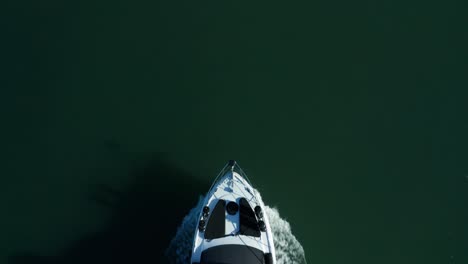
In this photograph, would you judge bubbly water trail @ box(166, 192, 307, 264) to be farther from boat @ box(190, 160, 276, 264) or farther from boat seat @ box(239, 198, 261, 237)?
boat seat @ box(239, 198, 261, 237)

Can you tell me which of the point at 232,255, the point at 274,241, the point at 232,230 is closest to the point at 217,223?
the point at 232,230

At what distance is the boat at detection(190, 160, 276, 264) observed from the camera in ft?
42.2

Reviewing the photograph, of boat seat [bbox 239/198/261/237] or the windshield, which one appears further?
boat seat [bbox 239/198/261/237]

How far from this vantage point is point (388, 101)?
1853 centimetres

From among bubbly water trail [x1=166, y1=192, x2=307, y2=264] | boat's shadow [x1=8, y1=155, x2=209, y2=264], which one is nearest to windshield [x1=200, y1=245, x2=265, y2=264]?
bubbly water trail [x1=166, y1=192, x2=307, y2=264]

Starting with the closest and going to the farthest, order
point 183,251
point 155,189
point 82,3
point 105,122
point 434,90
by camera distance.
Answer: point 183,251
point 155,189
point 105,122
point 434,90
point 82,3

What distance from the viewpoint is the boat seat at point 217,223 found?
1336 centimetres

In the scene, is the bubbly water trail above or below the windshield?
above

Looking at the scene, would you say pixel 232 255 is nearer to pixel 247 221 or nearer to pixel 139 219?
pixel 247 221

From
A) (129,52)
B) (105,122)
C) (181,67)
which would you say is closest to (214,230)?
(105,122)

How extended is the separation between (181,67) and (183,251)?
8.92 m

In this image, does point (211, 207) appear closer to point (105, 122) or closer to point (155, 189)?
point (155, 189)

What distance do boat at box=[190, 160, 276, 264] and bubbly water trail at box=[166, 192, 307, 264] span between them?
1321mm

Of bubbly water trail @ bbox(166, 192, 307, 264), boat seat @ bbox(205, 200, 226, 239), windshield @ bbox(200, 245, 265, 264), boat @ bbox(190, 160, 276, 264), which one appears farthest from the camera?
bubbly water trail @ bbox(166, 192, 307, 264)
